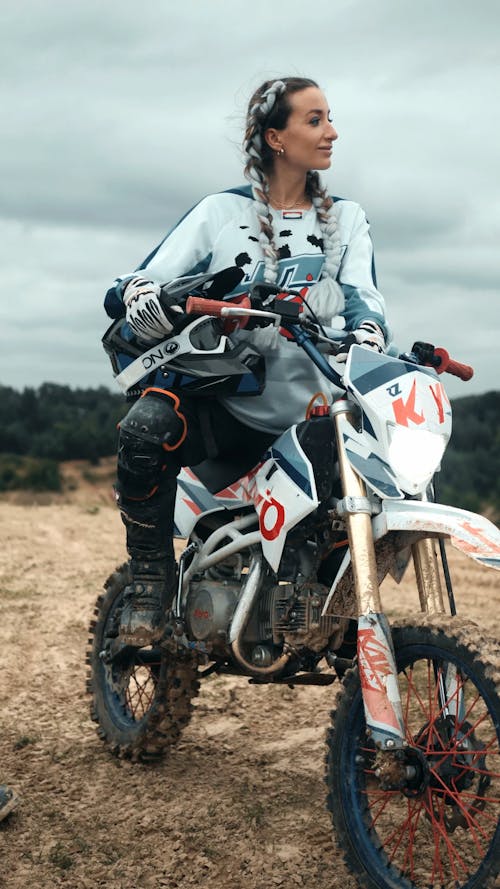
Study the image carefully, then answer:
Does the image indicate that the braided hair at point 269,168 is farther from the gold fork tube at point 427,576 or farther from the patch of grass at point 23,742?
the patch of grass at point 23,742

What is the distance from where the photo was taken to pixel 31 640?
697 centimetres

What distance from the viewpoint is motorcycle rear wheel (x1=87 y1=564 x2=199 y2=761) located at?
14.9ft

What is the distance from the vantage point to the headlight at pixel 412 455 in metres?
3.32

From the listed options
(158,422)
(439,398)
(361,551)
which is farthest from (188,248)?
(361,551)

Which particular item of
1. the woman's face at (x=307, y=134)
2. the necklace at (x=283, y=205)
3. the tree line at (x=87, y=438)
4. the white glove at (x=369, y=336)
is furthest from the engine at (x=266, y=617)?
the tree line at (x=87, y=438)

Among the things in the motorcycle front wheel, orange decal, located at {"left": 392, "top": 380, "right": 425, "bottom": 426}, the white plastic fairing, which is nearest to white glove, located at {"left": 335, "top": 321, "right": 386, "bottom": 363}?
the white plastic fairing

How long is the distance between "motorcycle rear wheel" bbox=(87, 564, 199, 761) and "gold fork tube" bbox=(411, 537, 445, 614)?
49.8 inches

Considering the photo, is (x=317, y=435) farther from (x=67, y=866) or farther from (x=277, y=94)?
(x=67, y=866)

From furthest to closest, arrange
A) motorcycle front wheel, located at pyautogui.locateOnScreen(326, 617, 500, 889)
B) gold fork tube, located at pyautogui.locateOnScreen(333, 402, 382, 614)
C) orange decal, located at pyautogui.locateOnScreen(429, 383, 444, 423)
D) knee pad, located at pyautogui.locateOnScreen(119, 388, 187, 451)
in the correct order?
knee pad, located at pyautogui.locateOnScreen(119, 388, 187, 451) → orange decal, located at pyautogui.locateOnScreen(429, 383, 444, 423) → gold fork tube, located at pyautogui.locateOnScreen(333, 402, 382, 614) → motorcycle front wheel, located at pyautogui.locateOnScreen(326, 617, 500, 889)

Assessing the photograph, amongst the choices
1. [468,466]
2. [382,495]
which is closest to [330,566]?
[382,495]

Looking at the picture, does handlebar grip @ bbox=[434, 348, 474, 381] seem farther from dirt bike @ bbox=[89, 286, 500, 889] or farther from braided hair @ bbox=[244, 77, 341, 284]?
braided hair @ bbox=[244, 77, 341, 284]

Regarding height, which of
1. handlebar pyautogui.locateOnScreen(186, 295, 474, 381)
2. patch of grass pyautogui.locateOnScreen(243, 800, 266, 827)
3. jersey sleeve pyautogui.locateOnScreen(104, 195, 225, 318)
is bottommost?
patch of grass pyautogui.locateOnScreen(243, 800, 266, 827)

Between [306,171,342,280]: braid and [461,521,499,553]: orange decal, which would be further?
[306,171,342,280]: braid

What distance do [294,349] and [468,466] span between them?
22.4 meters
